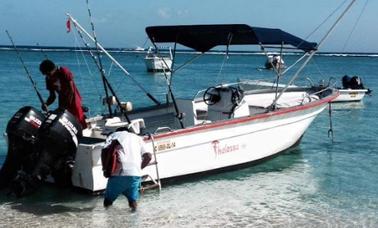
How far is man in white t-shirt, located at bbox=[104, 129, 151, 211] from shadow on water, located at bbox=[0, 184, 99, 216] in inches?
32.9

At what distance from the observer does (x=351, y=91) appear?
23.8 m

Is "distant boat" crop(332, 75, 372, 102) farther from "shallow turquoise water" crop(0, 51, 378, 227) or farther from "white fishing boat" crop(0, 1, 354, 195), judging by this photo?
"white fishing boat" crop(0, 1, 354, 195)

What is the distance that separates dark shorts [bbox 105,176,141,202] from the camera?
6.76 m

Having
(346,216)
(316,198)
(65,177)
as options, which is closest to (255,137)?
(316,198)

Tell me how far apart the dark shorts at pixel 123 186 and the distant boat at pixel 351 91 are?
1779cm

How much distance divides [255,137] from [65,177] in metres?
3.54

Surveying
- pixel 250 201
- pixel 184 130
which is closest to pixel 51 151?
pixel 184 130

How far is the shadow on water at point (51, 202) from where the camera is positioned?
7434mm

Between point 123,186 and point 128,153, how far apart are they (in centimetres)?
44

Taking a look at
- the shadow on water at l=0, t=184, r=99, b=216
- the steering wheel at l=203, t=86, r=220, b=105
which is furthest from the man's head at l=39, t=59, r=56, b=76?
the steering wheel at l=203, t=86, r=220, b=105

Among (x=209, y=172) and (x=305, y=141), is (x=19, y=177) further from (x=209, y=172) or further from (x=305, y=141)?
(x=305, y=141)

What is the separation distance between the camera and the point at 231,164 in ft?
31.1

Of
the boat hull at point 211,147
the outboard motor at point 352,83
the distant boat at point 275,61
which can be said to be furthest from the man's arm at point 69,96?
the outboard motor at point 352,83

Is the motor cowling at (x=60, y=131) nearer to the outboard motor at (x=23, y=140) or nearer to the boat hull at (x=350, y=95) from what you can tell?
the outboard motor at (x=23, y=140)
